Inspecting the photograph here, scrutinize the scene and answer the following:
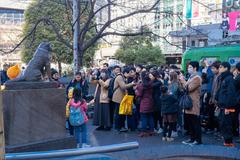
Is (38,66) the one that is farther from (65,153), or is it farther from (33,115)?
(65,153)

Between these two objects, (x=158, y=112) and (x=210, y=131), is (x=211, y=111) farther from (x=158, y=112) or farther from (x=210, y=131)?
(x=158, y=112)

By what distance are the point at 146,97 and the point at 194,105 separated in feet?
5.23

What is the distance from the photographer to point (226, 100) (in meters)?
7.04

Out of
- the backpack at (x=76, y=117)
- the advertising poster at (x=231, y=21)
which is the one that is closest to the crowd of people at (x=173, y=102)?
the backpack at (x=76, y=117)

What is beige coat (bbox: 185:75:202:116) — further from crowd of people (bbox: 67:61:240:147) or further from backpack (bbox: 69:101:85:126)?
backpack (bbox: 69:101:85:126)

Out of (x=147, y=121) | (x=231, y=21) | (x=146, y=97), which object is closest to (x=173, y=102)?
(x=146, y=97)

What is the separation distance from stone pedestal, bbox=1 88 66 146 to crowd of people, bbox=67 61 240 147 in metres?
1.24

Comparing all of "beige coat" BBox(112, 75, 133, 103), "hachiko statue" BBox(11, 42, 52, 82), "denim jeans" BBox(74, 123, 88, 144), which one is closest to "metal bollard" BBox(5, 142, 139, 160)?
"hachiko statue" BBox(11, 42, 52, 82)

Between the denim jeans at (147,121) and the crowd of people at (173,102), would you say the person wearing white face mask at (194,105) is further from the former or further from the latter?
the denim jeans at (147,121)

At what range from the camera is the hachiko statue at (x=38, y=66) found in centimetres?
651

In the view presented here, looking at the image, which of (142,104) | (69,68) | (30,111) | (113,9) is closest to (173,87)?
(142,104)

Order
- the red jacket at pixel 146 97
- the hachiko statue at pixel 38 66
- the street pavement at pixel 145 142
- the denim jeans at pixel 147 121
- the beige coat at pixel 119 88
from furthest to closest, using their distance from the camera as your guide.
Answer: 1. the beige coat at pixel 119 88
2. the denim jeans at pixel 147 121
3. the red jacket at pixel 146 97
4. the hachiko statue at pixel 38 66
5. the street pavement at pixel 145 142

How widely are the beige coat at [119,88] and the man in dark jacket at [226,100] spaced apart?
252 centimetres

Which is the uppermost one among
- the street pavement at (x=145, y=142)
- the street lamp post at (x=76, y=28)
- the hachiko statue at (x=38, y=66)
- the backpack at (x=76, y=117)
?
the street lamp post at (x=76, y=28)
